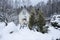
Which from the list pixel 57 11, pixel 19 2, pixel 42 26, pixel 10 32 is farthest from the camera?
pixel 19 2

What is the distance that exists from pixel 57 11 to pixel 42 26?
122 feet

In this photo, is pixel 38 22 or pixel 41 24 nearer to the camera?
pixel 41 24

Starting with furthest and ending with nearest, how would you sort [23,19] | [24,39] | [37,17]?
[23,19] → [37,17] → [24,39]

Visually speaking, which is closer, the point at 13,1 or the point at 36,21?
the point at 36,21

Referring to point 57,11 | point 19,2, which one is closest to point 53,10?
point 57,11

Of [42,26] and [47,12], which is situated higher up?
[42,26]

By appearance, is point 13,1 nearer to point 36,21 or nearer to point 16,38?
point 36,21

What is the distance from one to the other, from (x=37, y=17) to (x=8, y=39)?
964 centimetres

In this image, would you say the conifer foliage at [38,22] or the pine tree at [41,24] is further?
the conifer foliage at [38,22]

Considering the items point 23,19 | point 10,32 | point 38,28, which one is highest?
point 10,32

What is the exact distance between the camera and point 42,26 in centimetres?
2162

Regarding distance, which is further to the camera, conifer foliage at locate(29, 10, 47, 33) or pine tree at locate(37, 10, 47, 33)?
conifer foliage at locate(29, 10, 47, 33)

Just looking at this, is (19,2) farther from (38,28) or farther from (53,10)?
(38,28)

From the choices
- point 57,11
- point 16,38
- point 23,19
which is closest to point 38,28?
point 16,38
